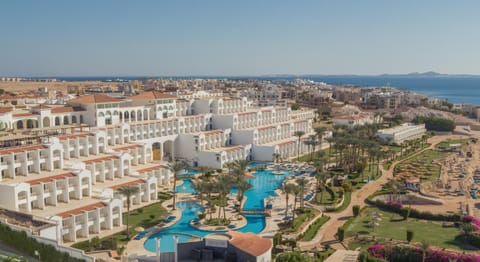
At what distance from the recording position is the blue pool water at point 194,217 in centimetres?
3978

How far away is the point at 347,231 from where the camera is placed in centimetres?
4200

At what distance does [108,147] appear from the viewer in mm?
59906

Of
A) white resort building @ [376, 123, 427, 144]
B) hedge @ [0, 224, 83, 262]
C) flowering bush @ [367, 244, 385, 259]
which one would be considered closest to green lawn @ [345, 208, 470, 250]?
flowering bush @ [367, 244, 385, 259]

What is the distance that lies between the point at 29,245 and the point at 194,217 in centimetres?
1957

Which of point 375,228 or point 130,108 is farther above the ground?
point 130,108

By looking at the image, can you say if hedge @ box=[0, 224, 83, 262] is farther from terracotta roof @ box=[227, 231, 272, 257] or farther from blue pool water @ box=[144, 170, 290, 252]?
blue pool water @ box=[144, 170, 290, 252]

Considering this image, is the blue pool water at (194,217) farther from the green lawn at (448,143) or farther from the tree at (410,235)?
the green lawn at (448,143)

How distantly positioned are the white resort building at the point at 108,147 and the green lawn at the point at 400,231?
22.5 meters

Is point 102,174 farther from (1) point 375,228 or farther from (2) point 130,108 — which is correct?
(1) point 375,228

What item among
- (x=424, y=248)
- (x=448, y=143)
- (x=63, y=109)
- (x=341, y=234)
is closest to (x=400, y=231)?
(x=341, y=234)

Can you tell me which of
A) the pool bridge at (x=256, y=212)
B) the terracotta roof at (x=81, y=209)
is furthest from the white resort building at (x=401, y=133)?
the terracotta roof at (x=81, y=209)

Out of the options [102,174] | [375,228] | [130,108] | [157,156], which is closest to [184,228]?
[102,174]

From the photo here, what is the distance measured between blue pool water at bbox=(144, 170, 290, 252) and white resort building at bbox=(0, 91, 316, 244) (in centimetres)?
479

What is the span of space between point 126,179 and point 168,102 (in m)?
29.3
